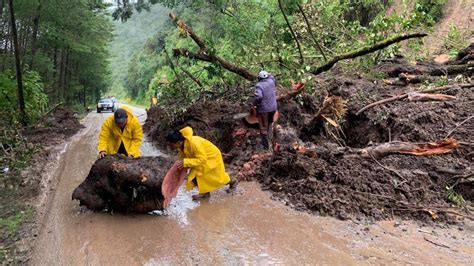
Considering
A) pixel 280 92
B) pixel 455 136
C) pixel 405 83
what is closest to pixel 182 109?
pixel 280 92

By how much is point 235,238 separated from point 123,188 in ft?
6.37

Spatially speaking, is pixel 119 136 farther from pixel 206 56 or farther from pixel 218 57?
pixel 218 57

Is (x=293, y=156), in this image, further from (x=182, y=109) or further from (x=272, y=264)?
(x=182, y=109)

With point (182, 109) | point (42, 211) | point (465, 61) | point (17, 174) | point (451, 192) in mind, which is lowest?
point (17, 174)

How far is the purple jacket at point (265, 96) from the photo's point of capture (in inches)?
323

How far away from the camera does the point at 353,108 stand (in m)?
9.20

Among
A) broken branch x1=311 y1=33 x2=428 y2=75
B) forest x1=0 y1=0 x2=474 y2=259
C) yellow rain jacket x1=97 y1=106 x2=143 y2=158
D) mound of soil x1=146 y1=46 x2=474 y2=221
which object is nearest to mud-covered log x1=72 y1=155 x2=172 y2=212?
yellow rain jacket x1=97 y1=106 x2=143 y2=158

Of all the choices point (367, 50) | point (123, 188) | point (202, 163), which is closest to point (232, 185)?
point (202, 163)

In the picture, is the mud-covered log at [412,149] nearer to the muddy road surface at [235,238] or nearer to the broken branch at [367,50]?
the muddy road surface at [235,238]

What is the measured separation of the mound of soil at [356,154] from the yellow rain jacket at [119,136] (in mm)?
2090

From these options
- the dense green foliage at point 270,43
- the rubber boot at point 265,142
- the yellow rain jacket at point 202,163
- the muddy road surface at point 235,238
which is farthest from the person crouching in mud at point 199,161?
the dense green foliage at point 270,43

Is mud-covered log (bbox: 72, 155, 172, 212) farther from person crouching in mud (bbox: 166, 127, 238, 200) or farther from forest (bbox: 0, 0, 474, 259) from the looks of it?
forest (bbox: 0, 0, 474, 259)

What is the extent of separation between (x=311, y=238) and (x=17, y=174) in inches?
270

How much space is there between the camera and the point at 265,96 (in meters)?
8.27
